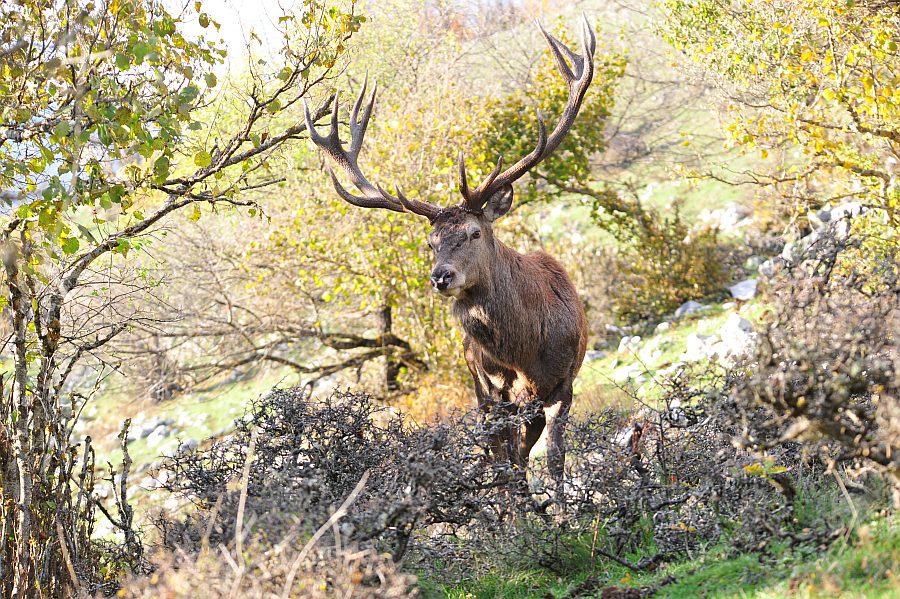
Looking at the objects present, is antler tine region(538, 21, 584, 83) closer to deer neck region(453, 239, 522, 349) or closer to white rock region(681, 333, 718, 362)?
deer neck region(453, 239, 522, 349)

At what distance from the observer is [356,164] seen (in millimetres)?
7660

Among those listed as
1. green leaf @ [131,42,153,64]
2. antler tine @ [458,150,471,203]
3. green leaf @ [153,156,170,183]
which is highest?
green leaf @ [131,42,153,64]

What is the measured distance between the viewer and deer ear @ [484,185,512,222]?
7180 mm

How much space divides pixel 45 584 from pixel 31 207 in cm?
222

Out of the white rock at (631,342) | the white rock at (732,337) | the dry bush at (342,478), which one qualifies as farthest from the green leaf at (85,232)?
Answer: the white rock at (631,342)

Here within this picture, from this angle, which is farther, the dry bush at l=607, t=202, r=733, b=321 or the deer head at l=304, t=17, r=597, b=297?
the dry bush at l=607, t=202, r=733, b=321

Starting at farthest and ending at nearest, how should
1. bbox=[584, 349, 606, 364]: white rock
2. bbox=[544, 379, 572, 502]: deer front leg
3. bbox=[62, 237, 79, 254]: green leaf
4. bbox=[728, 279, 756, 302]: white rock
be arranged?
bbox=[728, 279, 756, 302]: white rock → bbox=[584, 349, 606, 364]: white rock → bbox=[544, 379, 572, 502]: deer front leg → bbox=[62, 237, 79, 254]: green leaf

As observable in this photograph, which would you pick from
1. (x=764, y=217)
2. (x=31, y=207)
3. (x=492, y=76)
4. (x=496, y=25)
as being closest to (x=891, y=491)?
(x=31, y=207)

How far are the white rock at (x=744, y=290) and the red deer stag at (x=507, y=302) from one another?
757cm

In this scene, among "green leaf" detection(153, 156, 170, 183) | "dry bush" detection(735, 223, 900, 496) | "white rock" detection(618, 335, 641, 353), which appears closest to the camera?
"dry bush" detection(735, 223, 900, 496)

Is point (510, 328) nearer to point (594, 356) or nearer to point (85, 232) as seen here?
point (85, 232)

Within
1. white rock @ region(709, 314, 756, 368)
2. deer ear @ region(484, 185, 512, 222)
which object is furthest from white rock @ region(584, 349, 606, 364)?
deer ear @ region(484, 185, 512, 222)

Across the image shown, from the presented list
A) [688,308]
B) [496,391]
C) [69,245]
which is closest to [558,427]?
[496,391]

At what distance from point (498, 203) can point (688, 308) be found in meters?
8.35
